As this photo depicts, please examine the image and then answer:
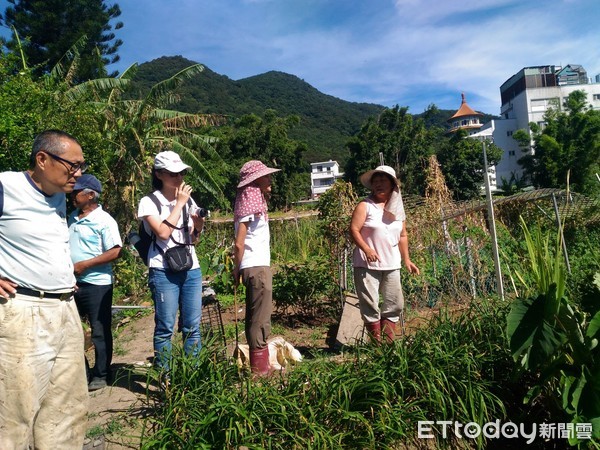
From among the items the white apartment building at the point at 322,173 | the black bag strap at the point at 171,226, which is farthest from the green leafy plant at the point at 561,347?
the white apartment building at the point at 322,173

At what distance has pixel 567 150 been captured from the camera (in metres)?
31.1

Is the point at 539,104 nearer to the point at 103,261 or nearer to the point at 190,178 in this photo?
the point at 190,178

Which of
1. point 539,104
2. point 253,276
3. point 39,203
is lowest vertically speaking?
point 253,276

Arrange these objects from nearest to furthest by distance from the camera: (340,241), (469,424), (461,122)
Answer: (469,424)
(340,241)
(461,122)

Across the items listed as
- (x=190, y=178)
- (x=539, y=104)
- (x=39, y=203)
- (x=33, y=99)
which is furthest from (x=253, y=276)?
(x=539, y=104)

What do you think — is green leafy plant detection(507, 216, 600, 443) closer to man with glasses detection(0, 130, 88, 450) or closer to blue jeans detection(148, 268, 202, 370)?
blue jeans detection(148, 268, 202, 370)

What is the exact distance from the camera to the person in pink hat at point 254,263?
3.35 meters

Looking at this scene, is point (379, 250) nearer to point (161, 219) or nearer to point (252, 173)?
point (252, 173)

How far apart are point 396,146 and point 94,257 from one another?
116ft

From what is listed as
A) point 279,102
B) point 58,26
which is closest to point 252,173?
point 58,26

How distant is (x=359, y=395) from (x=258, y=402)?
1.89ft

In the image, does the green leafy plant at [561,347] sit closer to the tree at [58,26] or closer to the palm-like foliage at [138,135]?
the palm-like foliage at [138,135]

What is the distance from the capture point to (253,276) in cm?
336

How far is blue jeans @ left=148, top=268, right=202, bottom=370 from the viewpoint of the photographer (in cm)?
314
